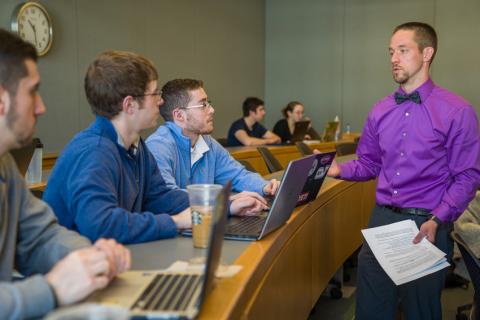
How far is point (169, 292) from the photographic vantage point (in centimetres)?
110

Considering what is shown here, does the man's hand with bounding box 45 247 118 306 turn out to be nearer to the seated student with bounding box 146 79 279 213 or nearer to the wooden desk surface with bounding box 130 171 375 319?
the wooden desk surface with bounding box 130 171 375 319

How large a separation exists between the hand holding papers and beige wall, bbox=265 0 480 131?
764 cm

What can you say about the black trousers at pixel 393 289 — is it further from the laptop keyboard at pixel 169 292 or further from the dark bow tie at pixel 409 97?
the laptop keyboard at pixel 169 292

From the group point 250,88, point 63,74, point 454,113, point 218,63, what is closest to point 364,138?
point 454,113

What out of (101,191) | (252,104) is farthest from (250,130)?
(101,191)

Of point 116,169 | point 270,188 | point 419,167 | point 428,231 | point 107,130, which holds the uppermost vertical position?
point 107,130

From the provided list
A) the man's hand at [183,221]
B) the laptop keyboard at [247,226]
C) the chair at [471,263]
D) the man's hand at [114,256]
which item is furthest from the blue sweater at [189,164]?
the man's hand at [114,256]

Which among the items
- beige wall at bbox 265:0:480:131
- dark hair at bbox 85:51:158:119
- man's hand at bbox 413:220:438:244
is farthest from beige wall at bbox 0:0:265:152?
man's hand at bbox 413:220:438:244

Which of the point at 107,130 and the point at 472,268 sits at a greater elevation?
the point at 107,130

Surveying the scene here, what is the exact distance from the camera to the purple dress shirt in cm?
234

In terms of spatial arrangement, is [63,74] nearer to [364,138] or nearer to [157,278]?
[364,138]

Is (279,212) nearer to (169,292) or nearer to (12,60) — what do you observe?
(169,292)

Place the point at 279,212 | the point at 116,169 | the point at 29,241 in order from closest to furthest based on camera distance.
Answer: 1. the point at 29,241
2. the point at 116,169
3. the point at 279,212

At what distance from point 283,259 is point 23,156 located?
1737 mm
